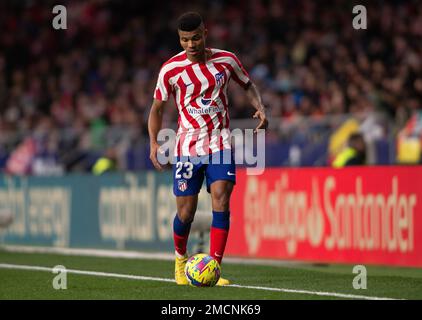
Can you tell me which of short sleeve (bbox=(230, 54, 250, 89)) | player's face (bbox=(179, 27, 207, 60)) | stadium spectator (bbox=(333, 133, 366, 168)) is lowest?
stadium spectator (bbox=(333, 133, 366, 168))

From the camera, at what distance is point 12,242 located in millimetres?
20891

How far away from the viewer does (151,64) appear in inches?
1041

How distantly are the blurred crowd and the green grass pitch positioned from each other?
21.9ft

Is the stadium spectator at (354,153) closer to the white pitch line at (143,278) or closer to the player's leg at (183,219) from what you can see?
the white pitch line at (143,278)

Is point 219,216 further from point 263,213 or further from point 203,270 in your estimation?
point 263,213

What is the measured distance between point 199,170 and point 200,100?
0.65m

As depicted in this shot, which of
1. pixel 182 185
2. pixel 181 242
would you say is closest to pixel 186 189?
pixel 182 185

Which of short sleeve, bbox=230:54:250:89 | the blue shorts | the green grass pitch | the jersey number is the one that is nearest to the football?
the green grass pitch

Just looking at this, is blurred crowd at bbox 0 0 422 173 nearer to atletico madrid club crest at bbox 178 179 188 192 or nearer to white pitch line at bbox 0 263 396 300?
white pitch line at bbox 0 263 396 300

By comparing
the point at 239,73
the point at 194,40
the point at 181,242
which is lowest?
the point at 181,242

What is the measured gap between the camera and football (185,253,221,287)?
9922 mm
